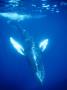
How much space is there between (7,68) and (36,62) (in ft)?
4.72

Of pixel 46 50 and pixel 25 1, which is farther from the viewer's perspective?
pixel 46 50

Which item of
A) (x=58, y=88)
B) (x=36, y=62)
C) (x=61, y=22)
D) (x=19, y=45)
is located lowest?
(x=58, y=88)

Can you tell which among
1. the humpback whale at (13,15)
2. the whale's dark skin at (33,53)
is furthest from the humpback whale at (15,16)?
the whale's dark skin at (33,53)

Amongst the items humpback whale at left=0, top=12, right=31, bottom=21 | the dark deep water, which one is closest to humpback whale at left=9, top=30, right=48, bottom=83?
the dark deep water

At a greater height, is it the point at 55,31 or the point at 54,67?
the point at 55,31

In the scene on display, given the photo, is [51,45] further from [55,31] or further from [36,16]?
[36,16]

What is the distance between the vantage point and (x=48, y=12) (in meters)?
11.6

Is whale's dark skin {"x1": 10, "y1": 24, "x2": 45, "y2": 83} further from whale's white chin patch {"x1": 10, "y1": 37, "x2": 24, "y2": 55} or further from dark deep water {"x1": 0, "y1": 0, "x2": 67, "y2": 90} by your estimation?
dark deep water {"x1": 0, "y1": 0, "x2": 67, "y2": 90}

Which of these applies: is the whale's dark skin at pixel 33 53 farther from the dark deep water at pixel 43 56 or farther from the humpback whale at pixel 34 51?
the dark deep water at pixel 43 56

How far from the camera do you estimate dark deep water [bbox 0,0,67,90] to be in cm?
1160

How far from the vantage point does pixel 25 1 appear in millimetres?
10023

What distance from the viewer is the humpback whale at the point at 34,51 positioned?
1127 centimetres

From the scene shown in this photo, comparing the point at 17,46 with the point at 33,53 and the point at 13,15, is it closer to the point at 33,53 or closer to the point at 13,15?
the point at 33,53

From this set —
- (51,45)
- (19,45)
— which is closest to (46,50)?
(51,45)
